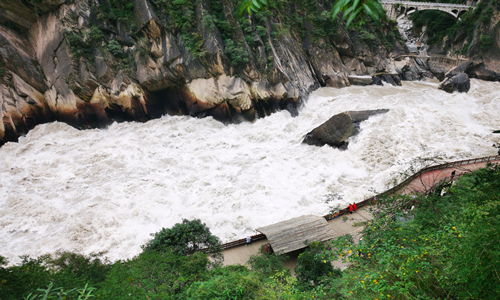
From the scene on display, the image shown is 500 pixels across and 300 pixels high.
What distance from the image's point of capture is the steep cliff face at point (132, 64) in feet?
60.2

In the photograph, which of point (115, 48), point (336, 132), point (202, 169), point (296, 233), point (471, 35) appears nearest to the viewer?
point (296, 233)

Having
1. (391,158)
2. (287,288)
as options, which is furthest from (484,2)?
(287,288)

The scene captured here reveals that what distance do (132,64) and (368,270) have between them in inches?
831

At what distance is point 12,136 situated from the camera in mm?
17531

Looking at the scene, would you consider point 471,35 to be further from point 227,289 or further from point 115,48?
point 227,289

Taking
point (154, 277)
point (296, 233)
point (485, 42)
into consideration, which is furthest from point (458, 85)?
point (154, 277)

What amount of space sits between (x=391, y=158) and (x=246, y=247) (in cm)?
1044

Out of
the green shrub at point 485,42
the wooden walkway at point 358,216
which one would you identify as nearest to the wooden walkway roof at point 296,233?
the wooden walkway at point 358,216

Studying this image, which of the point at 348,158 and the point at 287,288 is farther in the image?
the point at 348,158

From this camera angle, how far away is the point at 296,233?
9469 mm

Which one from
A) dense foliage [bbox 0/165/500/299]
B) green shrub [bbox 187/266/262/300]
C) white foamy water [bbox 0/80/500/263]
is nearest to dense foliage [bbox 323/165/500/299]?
dense foliage [bbox 0/165/500/299]

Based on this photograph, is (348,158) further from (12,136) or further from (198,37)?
(12,136)

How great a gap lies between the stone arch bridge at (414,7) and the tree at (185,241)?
3648cm

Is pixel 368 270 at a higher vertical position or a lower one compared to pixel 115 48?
lower
